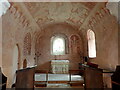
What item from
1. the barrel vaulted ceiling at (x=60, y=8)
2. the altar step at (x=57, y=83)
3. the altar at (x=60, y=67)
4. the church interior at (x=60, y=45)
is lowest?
the altar step at (x=57, y=83)

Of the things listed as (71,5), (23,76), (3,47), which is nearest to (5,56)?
(3,47)

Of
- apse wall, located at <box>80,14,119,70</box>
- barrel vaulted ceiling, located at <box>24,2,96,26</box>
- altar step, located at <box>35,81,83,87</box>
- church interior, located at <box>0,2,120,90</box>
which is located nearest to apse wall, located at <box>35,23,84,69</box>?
church interior, located at <box>0,2,120,90</box>

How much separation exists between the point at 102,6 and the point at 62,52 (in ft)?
19.8

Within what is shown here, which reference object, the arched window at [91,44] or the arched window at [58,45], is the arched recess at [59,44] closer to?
the arched window at [58,45]

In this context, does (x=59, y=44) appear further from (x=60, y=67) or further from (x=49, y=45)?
(x=60, y=67)

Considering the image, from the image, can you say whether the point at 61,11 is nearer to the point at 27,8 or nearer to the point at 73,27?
the point at 27,8

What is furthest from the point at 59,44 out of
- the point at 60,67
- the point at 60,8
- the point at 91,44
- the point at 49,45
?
the point at 60,8

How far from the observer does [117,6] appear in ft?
12.4

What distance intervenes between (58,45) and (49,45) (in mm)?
805

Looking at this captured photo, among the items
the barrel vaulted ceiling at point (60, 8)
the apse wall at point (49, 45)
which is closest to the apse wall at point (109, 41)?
the barrel vaulted ceiling at point (60, 8)

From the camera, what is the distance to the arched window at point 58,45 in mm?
10264

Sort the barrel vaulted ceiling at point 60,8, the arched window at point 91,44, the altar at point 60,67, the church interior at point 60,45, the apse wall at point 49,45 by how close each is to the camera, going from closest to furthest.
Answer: the church interior at point 60,45
the barrel vaulted ceiling at point 60,8
the arched window at point 91,44
the altar at point 60,67
the apse wall at point 49,45

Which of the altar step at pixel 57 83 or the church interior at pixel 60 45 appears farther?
the altar step at pixel 57 83

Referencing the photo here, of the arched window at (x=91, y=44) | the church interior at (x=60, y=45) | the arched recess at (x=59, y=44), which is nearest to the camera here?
the church interior at (x=60, y=45)
